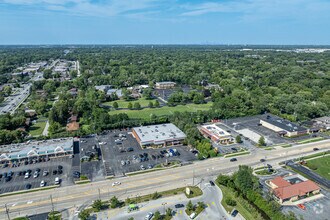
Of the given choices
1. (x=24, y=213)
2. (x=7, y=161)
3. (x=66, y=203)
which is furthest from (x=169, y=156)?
(x=7, y=161)

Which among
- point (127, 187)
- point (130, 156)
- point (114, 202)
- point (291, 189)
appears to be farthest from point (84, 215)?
point (291, 189)

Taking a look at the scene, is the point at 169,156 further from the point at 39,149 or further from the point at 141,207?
the point at 39,149

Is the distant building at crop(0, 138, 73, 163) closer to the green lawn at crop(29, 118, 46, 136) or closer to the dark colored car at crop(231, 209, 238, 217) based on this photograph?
the green lawn at crop(29, 118, 46, 136)

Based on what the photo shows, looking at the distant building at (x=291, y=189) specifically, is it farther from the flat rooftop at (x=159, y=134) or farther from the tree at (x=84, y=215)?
the tree at (x=84, y=215)

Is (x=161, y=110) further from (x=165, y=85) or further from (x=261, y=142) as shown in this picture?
(x=165, y=85)

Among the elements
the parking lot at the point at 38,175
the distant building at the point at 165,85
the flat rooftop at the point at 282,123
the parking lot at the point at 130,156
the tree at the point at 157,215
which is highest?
the distant building at the point at 165,85

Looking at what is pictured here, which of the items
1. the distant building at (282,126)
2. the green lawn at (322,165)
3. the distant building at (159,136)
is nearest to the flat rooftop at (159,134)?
the distant building at (159,136)
